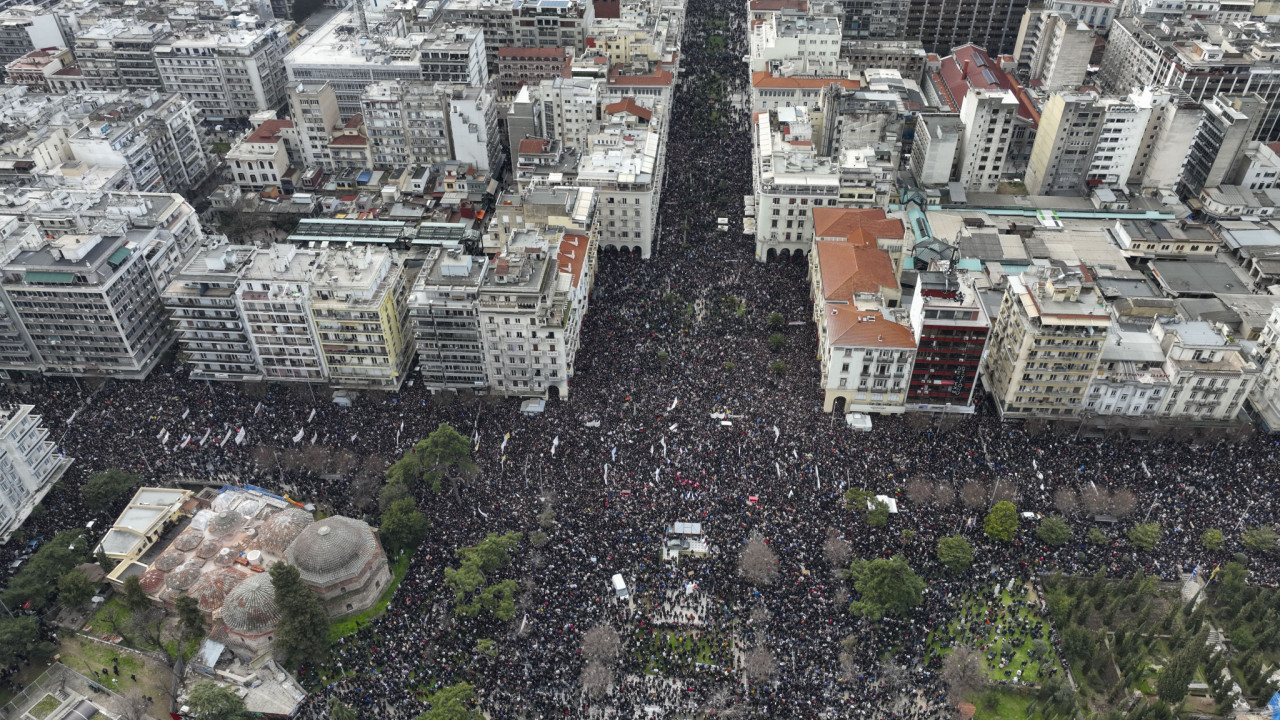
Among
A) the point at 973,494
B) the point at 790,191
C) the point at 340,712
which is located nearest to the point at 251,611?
the point at 340,712

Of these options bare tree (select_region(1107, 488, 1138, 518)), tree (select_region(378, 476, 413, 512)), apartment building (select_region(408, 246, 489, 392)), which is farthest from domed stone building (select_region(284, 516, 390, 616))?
bare tree (select_region(1107, 488, 1138, 518))

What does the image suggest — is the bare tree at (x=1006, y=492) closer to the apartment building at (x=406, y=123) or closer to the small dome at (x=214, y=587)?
the small dome at (x=214, y=587)

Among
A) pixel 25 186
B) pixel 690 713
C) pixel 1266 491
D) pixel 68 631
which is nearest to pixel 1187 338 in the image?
pixel 1266 491

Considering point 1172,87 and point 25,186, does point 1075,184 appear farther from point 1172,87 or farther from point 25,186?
point 25,186

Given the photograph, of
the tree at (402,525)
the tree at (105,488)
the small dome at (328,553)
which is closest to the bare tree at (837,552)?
the tree at (402,525)

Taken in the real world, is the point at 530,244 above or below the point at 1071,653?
above

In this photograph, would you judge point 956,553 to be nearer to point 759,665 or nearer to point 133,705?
point 759,665
